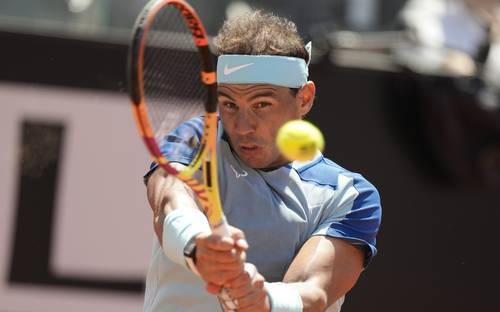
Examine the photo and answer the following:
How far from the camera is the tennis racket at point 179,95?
2869mm

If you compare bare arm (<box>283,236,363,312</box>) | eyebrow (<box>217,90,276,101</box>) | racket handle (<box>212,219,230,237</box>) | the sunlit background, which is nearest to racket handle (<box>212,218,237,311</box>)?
racket handle (<box>212,219,230,237</box>)

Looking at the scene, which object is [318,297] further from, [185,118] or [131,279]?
[131,279]

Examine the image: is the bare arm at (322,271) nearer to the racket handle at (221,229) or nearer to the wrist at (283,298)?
the wrist at (283,298)

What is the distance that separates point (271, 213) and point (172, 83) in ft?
1.81

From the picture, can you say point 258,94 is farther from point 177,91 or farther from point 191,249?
point 191,249

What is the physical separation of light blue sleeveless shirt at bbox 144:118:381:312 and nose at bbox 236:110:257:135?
14 centimetres

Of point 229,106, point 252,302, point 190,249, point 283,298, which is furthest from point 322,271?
point 229,106

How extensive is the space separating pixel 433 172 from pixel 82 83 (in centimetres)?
207

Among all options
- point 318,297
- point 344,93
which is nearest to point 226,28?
point 318,297

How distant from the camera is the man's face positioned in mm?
3311

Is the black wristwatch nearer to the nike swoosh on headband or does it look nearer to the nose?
the nose

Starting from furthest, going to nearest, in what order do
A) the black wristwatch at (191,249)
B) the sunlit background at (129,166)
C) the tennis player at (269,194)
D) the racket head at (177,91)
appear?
the sunlit background at (129,166) < the tennis player at (269,194) < the black wristwatch at (191,249) < the racket head at (177,91)

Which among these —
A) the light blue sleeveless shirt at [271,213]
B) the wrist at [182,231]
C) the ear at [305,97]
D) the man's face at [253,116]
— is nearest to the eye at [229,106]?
the man's face at [253,116]

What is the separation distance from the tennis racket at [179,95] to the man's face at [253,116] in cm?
9
